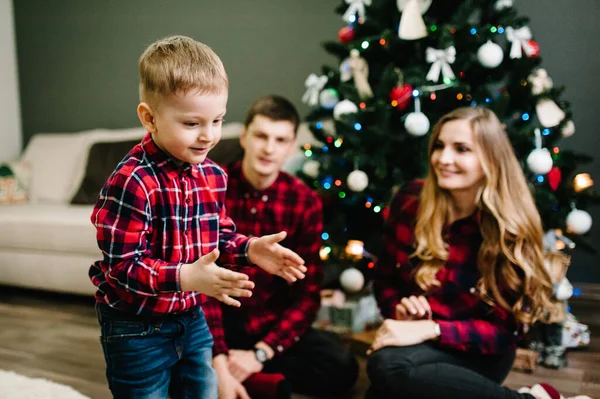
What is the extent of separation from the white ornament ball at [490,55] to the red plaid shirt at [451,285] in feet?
1.94

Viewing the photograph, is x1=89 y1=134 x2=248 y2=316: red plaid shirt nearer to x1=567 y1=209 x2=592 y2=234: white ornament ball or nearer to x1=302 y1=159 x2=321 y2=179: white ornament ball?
x1=302 y1=159 x2=321 y2=179: white ornament ball

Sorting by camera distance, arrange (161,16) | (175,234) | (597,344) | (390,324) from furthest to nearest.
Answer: (161,16), (597,344), (390,324), (175,234)

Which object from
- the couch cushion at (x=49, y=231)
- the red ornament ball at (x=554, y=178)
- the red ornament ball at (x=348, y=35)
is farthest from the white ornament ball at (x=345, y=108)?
the couch cushion at (x=49, y=231)

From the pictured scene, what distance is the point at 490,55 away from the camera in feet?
6.48

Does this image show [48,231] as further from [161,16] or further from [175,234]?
[175,234]

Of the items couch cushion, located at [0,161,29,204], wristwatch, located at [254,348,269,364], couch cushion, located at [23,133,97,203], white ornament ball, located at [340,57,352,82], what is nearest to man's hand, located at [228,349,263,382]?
wristwatch, located at [254,348,269,364]

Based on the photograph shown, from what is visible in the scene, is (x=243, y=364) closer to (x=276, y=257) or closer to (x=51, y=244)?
(x=276, y=257)

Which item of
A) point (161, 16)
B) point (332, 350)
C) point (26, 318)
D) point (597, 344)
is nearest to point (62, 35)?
point (161, 16)

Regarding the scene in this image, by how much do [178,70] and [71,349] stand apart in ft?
5.56

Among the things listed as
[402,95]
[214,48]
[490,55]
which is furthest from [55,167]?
[490,55]

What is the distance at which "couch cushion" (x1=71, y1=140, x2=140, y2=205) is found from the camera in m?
3.22

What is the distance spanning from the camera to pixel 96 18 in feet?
12.5

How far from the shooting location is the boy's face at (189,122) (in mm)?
872

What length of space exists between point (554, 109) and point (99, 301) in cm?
176
